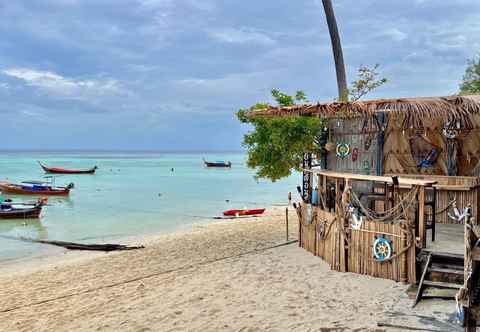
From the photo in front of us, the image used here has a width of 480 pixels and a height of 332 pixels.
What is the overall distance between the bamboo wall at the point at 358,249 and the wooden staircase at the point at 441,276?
29 cm

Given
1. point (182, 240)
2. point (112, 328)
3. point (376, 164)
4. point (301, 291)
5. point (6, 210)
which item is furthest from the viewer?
point (6, 210)

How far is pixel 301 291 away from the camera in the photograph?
729 cm

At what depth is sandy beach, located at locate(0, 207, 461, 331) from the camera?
20.1 feet

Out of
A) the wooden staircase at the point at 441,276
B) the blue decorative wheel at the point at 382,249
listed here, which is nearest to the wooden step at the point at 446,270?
the wooden staircase at the point at 441,276

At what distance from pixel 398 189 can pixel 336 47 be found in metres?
7.33

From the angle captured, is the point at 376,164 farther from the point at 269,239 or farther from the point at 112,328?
the point at 112,328

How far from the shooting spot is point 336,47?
596 inches

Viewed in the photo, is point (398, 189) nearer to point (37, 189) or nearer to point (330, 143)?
point (330, 143)

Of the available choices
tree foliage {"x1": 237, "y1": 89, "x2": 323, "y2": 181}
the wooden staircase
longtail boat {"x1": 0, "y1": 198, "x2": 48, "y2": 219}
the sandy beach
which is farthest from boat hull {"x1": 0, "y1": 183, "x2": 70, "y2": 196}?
the wooden staircase

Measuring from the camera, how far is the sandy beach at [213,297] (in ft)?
20.1

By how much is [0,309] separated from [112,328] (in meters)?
3.23

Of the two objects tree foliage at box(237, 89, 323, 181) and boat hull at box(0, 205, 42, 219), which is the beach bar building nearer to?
tree foliage at box(237, 89, 323, 181)

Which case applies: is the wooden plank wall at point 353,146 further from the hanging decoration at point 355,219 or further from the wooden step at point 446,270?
the wooden step at point 446,270

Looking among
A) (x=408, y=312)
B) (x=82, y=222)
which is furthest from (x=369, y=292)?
(x=82, y=222)
